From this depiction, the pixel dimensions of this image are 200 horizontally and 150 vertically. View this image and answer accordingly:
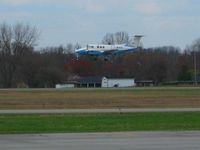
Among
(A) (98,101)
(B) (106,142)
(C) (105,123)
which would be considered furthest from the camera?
(A) (98,101)

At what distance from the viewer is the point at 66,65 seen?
140 meters

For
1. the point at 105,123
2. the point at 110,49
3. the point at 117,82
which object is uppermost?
the point at 110,49

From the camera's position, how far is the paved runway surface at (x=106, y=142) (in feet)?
44.6

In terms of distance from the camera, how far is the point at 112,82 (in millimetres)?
131250

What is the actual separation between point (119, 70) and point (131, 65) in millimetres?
4127

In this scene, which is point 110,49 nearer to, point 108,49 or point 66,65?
point 108,49

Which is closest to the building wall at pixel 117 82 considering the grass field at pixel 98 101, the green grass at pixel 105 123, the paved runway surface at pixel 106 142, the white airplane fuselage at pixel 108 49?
the white airplane fuselage at pixel 108 49

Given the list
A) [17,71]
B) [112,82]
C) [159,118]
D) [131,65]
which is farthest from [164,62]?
[159,118]

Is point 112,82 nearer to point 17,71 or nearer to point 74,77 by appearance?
point 74,77

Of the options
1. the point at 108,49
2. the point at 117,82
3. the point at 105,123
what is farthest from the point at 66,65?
the point at 105,123

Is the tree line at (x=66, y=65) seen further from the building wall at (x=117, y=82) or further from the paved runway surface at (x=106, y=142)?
the paved runway surface at (x=106, y=142)

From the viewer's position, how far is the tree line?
131 metres

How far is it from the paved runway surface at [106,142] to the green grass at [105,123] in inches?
85.6

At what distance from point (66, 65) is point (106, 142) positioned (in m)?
125
